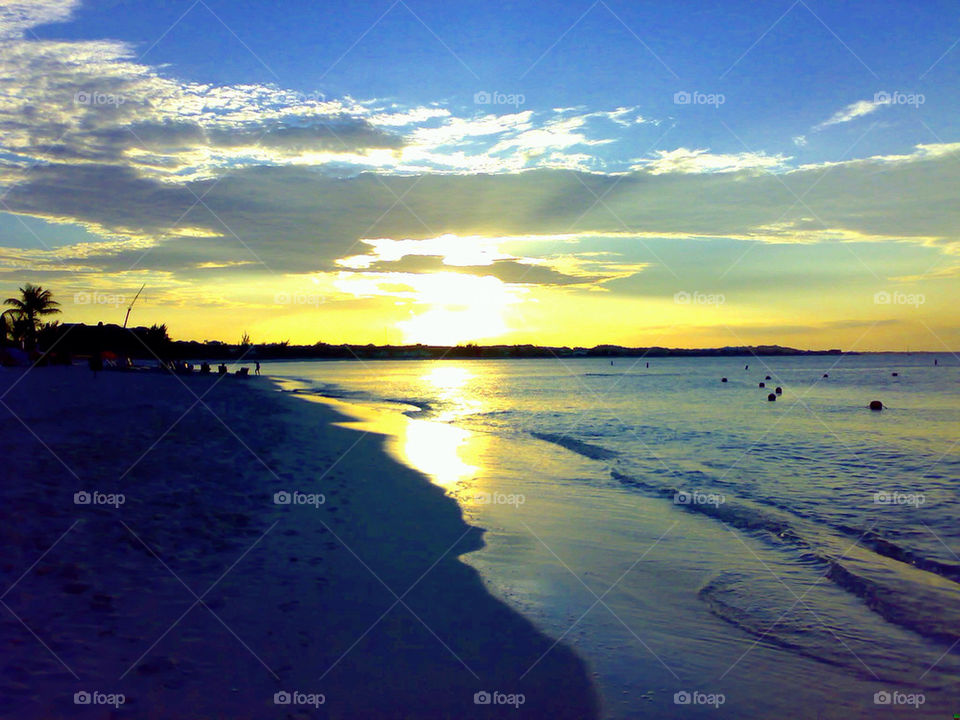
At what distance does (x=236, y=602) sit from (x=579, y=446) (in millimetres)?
17595

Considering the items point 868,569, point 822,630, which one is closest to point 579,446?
point 868,569

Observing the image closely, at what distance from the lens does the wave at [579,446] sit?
2053cm

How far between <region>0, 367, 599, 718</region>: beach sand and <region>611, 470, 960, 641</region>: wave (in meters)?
4.82

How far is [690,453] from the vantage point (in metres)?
21.3

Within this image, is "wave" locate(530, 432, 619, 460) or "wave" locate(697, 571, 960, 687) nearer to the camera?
"wave" locate(697, 571, 960, 687)

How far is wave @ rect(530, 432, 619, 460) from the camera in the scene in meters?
20.5

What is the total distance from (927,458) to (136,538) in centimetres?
2295

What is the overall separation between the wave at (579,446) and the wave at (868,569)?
21.7 ft

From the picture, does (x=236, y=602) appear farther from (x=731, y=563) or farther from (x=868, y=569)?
(x=868, y=569)

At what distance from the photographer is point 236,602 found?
6289mm

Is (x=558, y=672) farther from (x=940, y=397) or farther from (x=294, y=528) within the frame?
(x=940, y=397)

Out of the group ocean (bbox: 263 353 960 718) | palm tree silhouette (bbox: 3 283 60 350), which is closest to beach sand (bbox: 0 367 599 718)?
ocean (bbox: 263 353 960 718)

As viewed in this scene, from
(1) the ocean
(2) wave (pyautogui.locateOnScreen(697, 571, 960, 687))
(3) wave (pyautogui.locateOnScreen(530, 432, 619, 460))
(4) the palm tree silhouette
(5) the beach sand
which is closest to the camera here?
(5) the beach sand

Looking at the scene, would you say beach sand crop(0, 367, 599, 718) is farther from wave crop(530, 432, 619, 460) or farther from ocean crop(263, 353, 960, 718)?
wave crop(530, 432, 619, 460)
